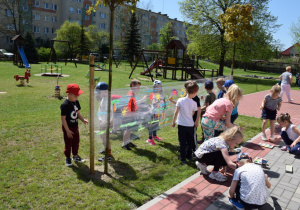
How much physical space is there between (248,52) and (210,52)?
4.17 m

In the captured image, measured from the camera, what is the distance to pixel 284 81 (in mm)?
12875

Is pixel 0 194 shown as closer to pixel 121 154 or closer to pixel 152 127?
pixel 121 154

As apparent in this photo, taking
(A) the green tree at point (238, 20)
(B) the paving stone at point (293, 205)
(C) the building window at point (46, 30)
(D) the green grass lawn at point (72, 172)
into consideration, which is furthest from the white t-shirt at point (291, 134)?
(C) the building window at point (46, 30)

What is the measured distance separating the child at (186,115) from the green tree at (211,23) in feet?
79.8

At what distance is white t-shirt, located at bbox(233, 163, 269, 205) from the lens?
10.5 ft

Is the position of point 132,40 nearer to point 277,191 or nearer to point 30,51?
point 30,51

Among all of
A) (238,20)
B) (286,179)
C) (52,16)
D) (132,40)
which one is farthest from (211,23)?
(52,16)

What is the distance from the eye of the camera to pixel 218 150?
414 centimetres

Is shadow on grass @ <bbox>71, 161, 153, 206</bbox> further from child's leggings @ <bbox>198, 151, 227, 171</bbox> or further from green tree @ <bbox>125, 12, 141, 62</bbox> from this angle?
green tree @ <bbox>125, 12, 141, 62</bbox>

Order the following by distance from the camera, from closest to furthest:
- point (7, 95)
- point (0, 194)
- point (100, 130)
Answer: point (0, 194) < point (100, 130) < point (7, 95)

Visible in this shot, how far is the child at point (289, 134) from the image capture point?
18.4 ft

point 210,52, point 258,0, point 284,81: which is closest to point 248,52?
point 210,52

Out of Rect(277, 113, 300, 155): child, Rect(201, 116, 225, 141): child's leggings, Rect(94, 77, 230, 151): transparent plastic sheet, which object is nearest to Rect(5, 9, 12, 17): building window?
Rect(94, 77, 230, 151): transparent plastic sheet

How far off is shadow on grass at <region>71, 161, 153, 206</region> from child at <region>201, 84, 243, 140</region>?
1771 mm
